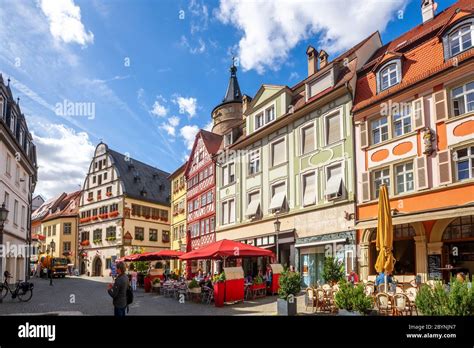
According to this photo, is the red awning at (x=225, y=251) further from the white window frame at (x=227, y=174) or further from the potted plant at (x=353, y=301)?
the white window frame at (x=227, y=174)

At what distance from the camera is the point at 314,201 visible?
75.9 feet

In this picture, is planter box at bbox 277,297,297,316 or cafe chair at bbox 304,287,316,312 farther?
cafe chair at bbox 304,287,316,312

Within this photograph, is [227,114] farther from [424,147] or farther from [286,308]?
[286,308]

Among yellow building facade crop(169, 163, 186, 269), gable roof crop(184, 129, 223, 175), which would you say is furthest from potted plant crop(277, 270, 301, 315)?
yellow building facade crop(169, 163, 186, 269)

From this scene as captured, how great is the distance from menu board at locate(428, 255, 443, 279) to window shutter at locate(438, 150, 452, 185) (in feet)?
9.31

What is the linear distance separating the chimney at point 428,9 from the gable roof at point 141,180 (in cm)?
3463

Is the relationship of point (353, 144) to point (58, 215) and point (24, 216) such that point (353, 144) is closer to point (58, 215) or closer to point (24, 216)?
point (24, 216)


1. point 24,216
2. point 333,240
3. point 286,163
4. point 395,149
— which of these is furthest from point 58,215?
point 395,149

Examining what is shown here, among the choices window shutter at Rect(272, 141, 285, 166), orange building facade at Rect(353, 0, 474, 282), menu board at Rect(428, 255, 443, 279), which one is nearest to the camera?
orange building facade at Rect(353, 0, 474, 282)

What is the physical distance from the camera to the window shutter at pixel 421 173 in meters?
17.2

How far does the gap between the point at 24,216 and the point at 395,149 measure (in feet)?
85.9

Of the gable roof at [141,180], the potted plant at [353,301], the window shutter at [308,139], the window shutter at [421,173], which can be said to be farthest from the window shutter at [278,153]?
the gable roof at [141,180]

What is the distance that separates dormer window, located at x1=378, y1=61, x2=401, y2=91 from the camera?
19.3m

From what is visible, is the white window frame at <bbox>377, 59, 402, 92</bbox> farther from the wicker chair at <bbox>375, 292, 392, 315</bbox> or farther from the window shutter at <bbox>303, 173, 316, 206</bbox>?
the wicker chair at <bbox>375, 292, 392, 315</bbox>
